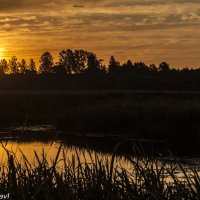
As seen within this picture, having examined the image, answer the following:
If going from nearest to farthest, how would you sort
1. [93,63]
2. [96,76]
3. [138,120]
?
1. [138,120]
2. [96,76]
3. [93,63]

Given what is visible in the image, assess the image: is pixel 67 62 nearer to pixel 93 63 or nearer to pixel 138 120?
pixel 93 63

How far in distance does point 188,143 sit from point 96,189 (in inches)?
597

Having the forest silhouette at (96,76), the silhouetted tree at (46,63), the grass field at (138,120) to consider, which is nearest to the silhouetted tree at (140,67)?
the forest silhouette at (96,76)

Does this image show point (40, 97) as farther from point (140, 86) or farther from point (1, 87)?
point (1, 87)

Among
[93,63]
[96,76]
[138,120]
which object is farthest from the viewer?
[93,63]

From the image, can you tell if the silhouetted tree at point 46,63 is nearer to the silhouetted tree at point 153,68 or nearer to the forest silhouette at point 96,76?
the forest silhouette at point 96,76

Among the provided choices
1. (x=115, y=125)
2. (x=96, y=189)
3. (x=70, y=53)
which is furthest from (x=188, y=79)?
(x=96, y=189)

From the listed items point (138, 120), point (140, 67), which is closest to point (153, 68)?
point (140, 67)

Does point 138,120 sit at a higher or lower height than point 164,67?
lower

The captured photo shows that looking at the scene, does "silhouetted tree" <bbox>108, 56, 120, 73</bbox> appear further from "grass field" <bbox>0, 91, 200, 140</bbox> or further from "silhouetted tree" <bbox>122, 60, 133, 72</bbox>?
"grass field" <bbox>0, 91, 200, 140</bbox>

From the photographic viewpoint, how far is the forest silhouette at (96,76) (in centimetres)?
6234

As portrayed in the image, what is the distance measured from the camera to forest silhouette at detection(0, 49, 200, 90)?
6234 cm

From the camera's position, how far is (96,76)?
71.1 meters

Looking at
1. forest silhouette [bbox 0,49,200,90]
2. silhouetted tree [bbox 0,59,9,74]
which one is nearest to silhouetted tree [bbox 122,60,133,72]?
forest silhouette [bbox 0,49,200,90]
